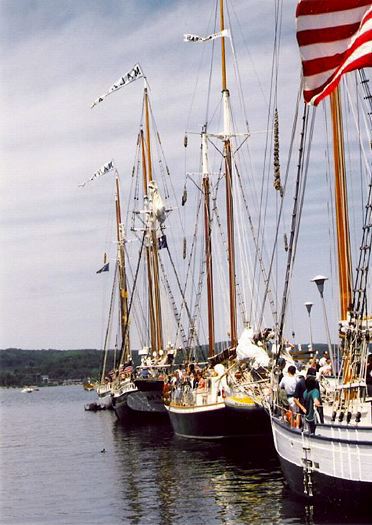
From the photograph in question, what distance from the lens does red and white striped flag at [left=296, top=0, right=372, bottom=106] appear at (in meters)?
18.5

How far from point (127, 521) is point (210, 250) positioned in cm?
2847

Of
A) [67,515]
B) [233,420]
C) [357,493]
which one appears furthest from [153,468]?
[357,493]

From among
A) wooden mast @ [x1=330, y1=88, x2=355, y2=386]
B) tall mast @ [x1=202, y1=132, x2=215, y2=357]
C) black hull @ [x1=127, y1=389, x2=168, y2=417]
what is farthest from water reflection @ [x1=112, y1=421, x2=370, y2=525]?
black hull @ [x1=127, y1=389, x2=168, y2=417]

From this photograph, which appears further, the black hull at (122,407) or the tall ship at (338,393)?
the black hull at (122,407)

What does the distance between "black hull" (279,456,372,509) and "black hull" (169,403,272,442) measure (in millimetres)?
13315

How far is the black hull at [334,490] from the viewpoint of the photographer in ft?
56.9

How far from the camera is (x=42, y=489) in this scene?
3175cm

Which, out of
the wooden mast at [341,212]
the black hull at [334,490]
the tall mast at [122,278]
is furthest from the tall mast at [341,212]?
the tall mast at [122,278]

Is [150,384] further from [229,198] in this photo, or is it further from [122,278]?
[122,278]

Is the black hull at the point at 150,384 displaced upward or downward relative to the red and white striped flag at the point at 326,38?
downward

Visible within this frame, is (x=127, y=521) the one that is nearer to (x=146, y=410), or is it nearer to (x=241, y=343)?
(x=241, y=343)

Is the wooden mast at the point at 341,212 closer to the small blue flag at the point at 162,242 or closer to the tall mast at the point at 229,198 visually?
the tall mast at the point at 229,198

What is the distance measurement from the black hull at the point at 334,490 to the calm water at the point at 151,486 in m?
0.32

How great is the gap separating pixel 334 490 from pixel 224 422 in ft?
61.4
